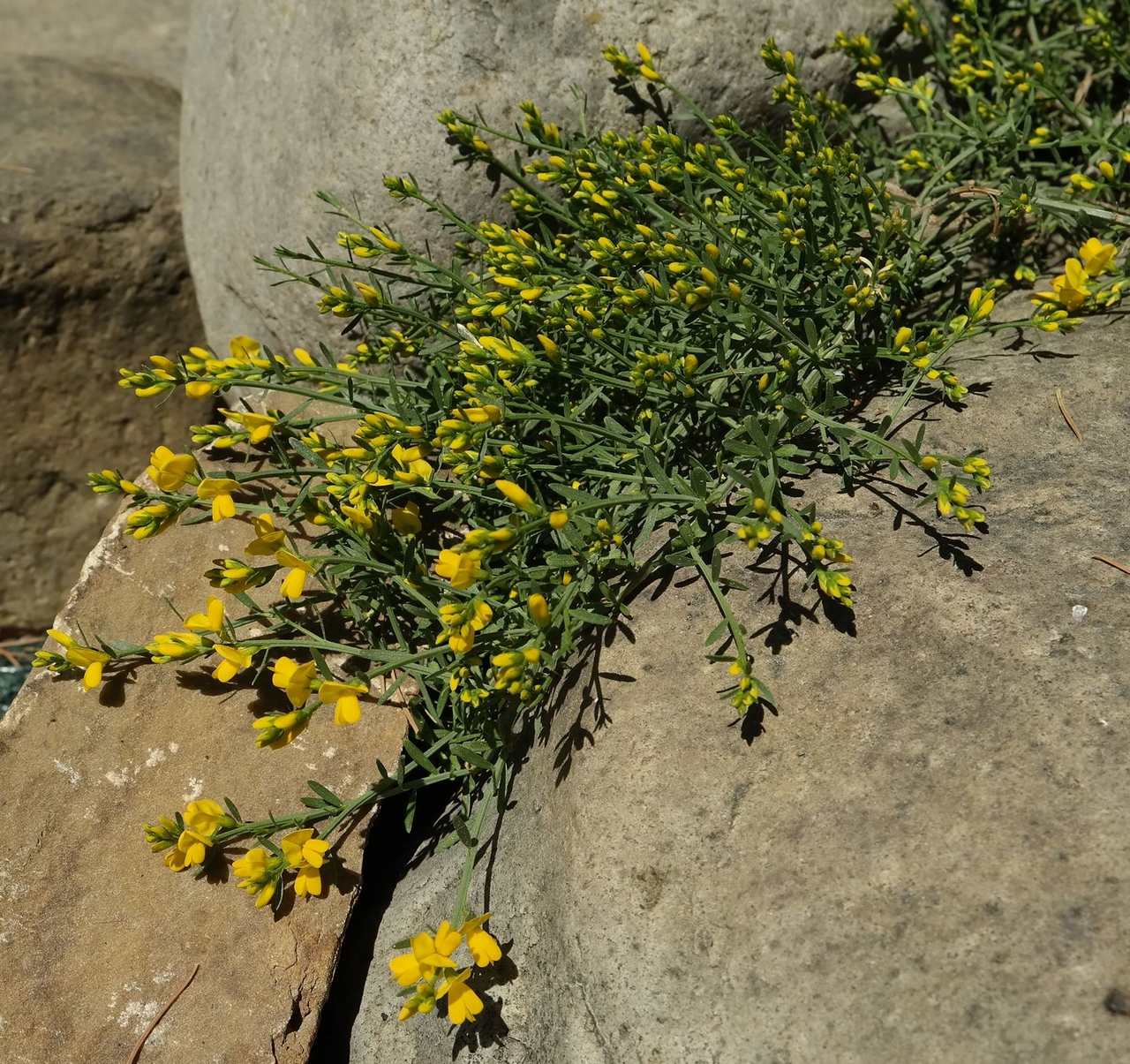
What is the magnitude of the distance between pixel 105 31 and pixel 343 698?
4.53 m

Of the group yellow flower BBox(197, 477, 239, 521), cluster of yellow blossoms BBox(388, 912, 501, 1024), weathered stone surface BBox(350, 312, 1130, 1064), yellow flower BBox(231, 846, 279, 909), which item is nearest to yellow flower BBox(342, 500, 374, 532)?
yellow flower BBox(197, 477, 239, 521)

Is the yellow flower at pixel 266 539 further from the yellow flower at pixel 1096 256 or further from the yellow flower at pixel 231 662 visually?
the yellow flower at pixel 1096 256

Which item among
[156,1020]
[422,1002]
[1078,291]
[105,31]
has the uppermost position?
[105,31]

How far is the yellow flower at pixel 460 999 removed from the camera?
6.99 ft

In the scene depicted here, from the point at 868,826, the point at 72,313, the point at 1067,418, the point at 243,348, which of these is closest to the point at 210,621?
the point at 243,348

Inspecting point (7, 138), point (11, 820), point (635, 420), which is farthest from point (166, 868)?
point (7, 138)

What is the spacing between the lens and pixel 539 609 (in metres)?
2.17

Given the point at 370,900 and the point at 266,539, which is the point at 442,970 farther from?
the point at 266,539

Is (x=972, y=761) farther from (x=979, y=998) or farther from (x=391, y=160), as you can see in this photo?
(x=391, y=160)

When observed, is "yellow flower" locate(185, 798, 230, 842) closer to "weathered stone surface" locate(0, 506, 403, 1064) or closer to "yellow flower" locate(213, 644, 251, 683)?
"weathered stone surface" locate(0, 506, 403, 1064)

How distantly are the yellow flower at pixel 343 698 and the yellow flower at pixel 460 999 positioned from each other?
56 centimetres

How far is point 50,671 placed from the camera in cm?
279

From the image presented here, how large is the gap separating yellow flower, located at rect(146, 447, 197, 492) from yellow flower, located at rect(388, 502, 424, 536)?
0.49 metres

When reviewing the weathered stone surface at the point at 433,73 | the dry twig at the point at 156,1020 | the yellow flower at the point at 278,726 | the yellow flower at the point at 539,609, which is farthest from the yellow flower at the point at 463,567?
the weathered stone surface at the point at 433,73
